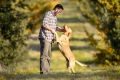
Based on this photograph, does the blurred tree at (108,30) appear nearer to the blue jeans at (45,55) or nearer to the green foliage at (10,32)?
the green foliage at (10,32)

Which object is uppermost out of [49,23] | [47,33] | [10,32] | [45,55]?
[49,23]

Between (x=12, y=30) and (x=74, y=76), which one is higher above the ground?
(x=74, y=76)

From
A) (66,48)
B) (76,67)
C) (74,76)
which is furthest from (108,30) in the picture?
(74,76)

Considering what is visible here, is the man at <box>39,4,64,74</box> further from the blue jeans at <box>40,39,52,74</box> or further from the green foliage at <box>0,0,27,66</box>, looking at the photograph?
the green foliage at <box>0,0,27,66</box>

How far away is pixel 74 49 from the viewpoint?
109ft

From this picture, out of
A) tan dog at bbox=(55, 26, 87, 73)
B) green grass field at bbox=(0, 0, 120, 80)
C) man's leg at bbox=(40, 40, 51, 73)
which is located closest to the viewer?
green grass field at bbox=(0, 0, 120, 80)

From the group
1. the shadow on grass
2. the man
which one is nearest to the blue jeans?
the man

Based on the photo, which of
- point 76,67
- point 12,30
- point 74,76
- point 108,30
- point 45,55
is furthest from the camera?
point 76,67

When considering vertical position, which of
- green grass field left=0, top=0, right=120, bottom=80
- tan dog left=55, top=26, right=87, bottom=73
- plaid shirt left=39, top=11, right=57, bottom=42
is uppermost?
plaid shirt left=39, top=11, right=57, bottom=42

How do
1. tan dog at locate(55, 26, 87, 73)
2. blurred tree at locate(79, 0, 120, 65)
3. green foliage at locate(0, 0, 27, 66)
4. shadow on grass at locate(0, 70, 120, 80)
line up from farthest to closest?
1. green foliage at locate(0, 0, 27, 66)
2. blurred tree at locate(79, 0, 120, 65)
3. tan dog at locate(55, 26, 87, 73)
4. shadow on grass at locate(0, 70, 120, 80)

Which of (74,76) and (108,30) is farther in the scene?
(108,30)

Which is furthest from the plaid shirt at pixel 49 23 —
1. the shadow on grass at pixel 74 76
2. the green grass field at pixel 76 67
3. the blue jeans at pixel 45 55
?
the shadow on grass at pixel 74 76

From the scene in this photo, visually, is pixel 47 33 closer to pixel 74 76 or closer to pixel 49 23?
pixel 49 23

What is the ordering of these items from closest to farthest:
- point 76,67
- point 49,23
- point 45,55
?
1. point 49,23
2. point 45,55
3. point 76,67
